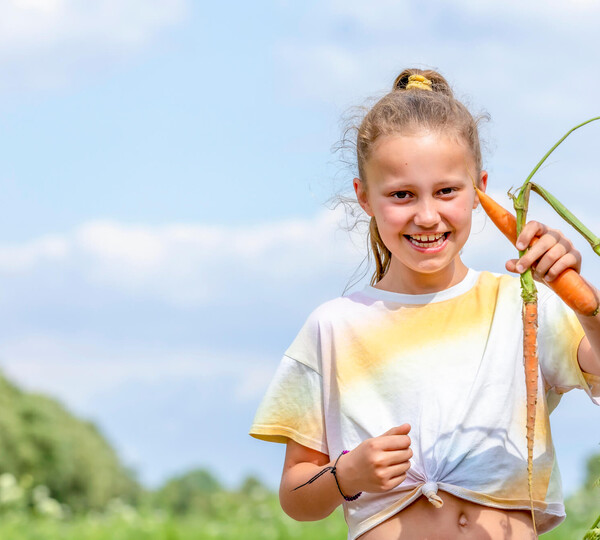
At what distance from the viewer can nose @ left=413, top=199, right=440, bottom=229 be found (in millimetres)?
2729

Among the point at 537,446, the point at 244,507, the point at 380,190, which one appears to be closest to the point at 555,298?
the point at 537,446

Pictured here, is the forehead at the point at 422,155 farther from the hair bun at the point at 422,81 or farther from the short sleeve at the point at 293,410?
the short sleeve at the point at 293,410

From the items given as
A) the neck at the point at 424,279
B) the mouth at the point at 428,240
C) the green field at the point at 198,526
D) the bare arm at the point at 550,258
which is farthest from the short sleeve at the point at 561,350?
the green field at the point at 198,526

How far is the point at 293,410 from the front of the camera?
300cm

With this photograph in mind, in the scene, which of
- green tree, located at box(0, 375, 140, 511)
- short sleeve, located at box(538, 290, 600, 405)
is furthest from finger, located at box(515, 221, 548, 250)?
green tree, located at box(0, 375, 140, 511)

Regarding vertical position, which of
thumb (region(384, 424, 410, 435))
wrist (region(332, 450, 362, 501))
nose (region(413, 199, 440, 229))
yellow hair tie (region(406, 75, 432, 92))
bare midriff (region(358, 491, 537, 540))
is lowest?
bare midriff (region(358, 491, 537, 540))

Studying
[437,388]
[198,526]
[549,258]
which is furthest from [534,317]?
[198,526]

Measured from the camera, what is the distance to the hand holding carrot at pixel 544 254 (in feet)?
8.27

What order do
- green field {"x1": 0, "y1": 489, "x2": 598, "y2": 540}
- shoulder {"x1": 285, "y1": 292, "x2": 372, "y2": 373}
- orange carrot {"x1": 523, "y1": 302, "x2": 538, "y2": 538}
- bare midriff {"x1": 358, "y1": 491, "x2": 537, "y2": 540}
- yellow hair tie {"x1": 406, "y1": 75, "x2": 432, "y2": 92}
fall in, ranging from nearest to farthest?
orange carrot {"x1": 523, "y1": 302, "x2": 538, "y2": 538} → bare midriff {"x1": 358, "y1": 491, "x2": 537, "y2": 540} → shoulder {"x1": 285, "y1": 292, "x2": 372, "y2": 373} → yellow hair tie {"x1": 406, "y1": 75, "x2": 432, "y2": 92} → green field {"x1": 0, "y1": 489, "x2": 598, "y2": 540}

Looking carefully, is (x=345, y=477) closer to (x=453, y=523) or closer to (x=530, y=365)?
(x=453, y=523)

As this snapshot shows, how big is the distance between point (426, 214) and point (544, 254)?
38cm

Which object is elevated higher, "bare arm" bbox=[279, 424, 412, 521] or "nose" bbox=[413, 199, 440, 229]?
"nose" bbox=[413, 199, 440, 229]

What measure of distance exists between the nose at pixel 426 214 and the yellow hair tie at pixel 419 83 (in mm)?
637

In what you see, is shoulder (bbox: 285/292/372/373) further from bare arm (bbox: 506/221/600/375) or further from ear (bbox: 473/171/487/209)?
bare arm (bbox: 506/221/600/375)
